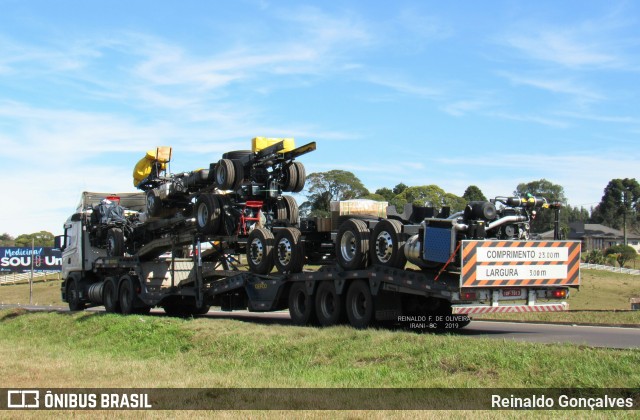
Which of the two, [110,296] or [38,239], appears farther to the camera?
[38,239]

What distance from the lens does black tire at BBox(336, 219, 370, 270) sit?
1440cm

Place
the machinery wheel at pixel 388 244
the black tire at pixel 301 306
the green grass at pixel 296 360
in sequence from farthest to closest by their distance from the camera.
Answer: the black tire at pixel 301 306 → the machinery wheel at pixel 388 244 → the green grass at pixel 296 360

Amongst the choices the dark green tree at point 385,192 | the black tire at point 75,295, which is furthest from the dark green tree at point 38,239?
the black tire at point 75,295

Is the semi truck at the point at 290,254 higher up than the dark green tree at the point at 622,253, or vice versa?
the semi truck at the point at 290,254

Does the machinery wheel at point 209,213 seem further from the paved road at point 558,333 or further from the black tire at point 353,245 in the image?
the paved road at point 558,333

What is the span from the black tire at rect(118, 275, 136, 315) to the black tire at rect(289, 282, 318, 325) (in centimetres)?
717

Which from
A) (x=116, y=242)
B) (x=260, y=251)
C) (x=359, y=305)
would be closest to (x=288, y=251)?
(x=260, y=251)

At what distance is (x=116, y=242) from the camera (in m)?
23.1

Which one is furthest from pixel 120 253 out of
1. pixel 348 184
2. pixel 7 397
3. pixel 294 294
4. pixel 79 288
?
pixel 348 184

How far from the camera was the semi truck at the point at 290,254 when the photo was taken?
13.1 m

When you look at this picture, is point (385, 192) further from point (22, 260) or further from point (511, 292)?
point (511, 292)

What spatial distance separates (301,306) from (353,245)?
2335 mm

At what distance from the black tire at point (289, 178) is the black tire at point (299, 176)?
0.15ft

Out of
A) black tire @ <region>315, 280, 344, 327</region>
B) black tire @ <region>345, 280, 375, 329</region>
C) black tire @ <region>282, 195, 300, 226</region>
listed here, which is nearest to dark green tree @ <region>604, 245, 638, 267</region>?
black tire @ <region>282, 195, 300, 226</region>
